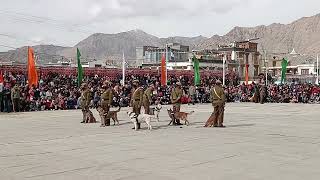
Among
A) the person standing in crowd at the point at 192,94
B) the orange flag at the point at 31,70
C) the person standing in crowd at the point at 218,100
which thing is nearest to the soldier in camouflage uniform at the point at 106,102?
the person standing in crowd at the point at 218,100

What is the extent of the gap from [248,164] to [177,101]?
942cm

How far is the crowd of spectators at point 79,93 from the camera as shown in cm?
2973

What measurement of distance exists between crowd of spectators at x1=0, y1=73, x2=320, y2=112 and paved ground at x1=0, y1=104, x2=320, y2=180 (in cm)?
1210

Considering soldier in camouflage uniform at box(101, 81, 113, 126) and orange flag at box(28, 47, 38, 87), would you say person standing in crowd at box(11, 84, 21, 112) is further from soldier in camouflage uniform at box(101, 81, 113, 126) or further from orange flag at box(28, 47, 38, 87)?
soldier in camouflage uniform at box(101, 81, 113, 126)

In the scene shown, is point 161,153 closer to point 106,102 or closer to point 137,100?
point 137,100

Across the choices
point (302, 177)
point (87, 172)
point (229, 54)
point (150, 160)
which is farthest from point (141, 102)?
point (229, 54)

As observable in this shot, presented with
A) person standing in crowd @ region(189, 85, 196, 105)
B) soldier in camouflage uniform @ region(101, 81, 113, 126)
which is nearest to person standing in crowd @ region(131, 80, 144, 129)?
soldier in camouflage uniform @ region(101, 81, 113, 126)

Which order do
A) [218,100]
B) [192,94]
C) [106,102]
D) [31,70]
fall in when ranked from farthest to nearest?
[192,94]
[31,70]
[106,102]
[218,100]

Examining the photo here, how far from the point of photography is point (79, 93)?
32812 millimetres

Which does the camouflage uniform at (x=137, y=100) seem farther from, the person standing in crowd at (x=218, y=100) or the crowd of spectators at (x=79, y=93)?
the crowd of spectators at (x=79, y=93)

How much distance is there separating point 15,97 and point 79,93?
5.38m

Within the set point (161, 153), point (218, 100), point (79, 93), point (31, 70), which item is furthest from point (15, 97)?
point (161, 153)

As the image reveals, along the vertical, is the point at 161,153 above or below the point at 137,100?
below

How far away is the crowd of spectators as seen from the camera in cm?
2973
